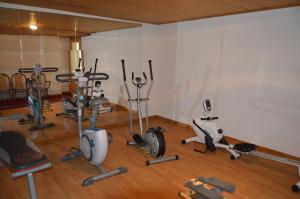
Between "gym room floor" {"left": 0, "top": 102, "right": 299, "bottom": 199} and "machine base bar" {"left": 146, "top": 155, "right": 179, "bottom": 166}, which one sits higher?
"machine base bar" {"left": 146, "top": 155, "right": 179, "bottom": 166}

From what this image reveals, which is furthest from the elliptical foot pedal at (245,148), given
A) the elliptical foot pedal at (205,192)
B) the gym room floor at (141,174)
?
the elliptical foot pedal at (205,192)

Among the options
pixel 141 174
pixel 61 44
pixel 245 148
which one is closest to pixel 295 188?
pixel 245 148

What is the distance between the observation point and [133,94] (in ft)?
17.7

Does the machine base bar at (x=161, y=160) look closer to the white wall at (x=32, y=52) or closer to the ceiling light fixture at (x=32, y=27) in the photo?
the white wall at (x=32, y=52)

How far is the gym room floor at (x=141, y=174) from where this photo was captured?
262 cm

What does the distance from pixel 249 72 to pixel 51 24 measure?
3.59 metres

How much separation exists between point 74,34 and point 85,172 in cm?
276

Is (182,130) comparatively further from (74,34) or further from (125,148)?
(74,34)

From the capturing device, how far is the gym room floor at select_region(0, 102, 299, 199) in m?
2.62

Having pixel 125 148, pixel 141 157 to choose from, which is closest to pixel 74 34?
pixel 125 148

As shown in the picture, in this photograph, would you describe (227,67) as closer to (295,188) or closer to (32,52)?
(295,188)

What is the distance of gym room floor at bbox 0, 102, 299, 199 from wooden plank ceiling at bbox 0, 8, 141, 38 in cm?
145

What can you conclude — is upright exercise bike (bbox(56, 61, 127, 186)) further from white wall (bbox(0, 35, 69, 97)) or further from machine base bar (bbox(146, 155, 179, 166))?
white wall (bbox(0, 35, 69, 97))

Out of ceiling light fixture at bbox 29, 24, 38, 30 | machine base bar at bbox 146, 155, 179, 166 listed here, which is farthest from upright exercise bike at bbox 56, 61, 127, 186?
ceiling light fixture at bbox 29, 24, 38, 30
